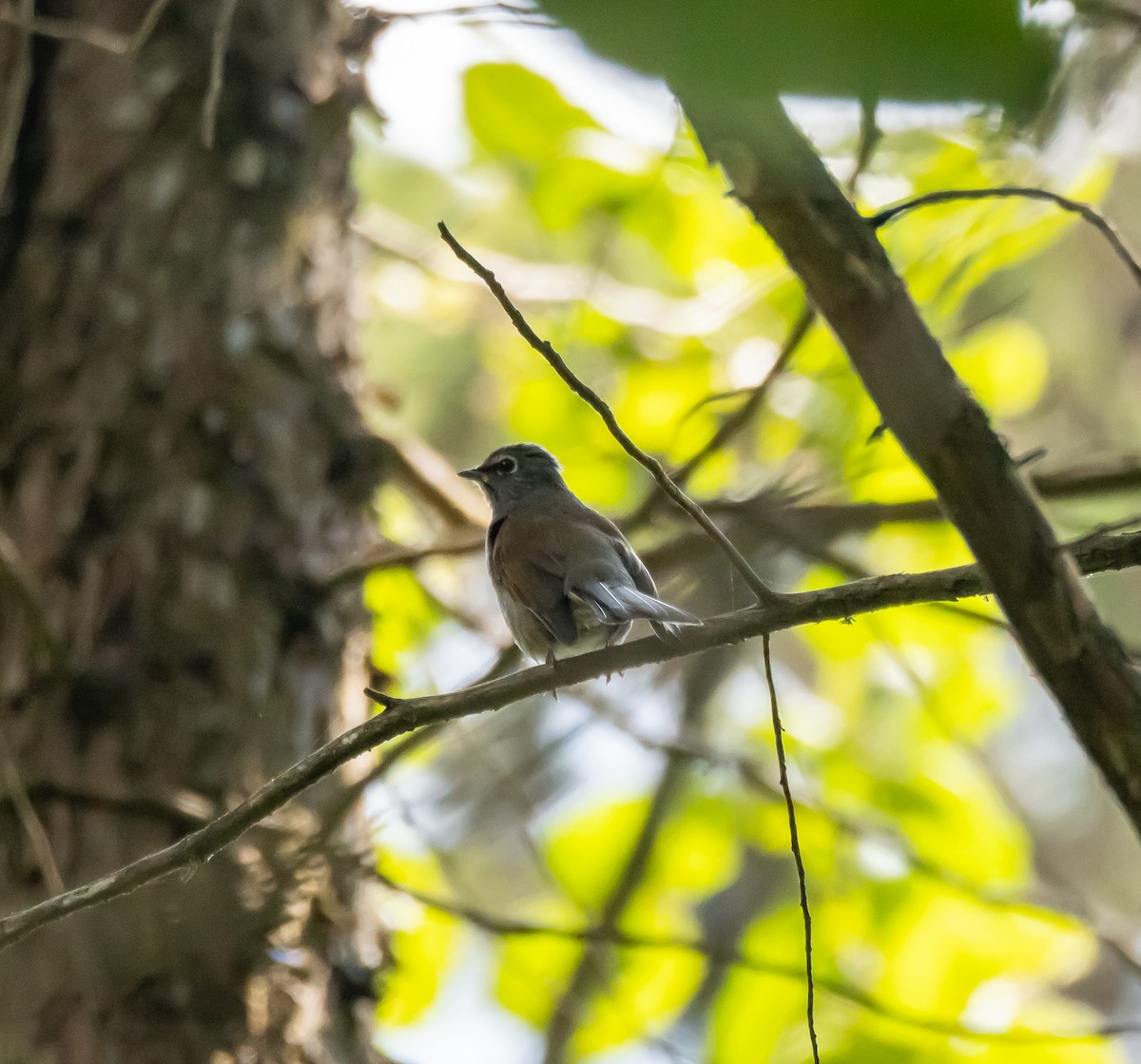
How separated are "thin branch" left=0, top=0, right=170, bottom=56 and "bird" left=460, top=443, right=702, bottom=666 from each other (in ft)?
6.47

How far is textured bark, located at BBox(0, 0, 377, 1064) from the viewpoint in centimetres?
318

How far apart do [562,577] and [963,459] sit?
252 cm

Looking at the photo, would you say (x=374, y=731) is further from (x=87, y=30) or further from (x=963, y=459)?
(x=87, y=30)

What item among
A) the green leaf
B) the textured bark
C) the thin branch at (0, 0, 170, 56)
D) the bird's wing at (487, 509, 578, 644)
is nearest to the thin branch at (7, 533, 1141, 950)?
the textured bark

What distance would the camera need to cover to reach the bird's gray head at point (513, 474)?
17.5 ft

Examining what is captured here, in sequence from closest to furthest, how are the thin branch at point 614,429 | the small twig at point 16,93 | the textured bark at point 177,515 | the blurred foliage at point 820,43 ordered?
the blurred foliage at point 820,43
the thin branch at point 614,429
the textured bark at point 177,515
the small twig at point 16,93

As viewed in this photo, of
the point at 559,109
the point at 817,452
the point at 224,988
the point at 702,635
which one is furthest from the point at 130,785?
the point at 559,109

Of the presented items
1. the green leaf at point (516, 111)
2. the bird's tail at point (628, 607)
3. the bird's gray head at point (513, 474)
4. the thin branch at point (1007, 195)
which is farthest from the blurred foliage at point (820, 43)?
the bird's gray head at point (513, 474)

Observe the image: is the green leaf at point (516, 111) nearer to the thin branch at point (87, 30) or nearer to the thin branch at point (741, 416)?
the thin branch at point (87, 30)

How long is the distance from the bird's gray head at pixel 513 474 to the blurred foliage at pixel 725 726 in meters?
0.10

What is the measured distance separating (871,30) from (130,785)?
332cm

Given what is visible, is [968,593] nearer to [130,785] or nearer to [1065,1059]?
[130,785]

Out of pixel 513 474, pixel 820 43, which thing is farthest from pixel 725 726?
pixel 820 43

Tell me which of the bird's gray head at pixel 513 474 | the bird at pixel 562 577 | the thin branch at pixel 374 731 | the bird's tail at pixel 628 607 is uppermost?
the bird's gray head at pixel 513 474
